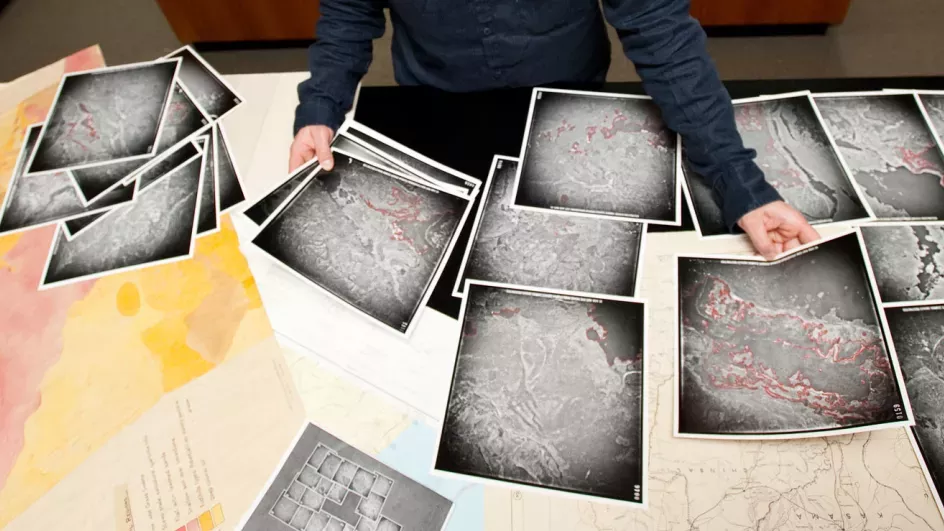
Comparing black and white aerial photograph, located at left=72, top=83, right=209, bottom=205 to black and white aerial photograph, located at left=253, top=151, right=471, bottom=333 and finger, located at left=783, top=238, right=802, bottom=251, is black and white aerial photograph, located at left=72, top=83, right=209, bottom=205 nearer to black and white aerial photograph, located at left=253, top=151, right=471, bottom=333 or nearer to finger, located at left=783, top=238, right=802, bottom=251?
black and white aerial photograph, located at left=253, top=151, right=471, bottom=333

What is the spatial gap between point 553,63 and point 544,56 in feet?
0.08

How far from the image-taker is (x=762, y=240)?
0.70 meters

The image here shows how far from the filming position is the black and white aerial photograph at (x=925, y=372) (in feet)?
1.91

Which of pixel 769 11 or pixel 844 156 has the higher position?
pixel 769 11

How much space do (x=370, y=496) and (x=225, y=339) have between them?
0.88 feet

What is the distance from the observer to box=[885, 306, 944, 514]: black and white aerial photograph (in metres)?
0.58

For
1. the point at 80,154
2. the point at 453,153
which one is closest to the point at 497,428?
the point at 453,153

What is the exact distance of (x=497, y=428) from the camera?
631mm

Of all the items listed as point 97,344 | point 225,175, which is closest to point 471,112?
point 225,175

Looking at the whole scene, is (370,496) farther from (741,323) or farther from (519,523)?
(741,323)

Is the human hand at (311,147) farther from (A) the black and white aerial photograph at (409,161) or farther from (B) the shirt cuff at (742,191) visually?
(B) the shirt cuff at (742,191)

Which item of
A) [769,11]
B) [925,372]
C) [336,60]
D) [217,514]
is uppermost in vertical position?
[769,11]

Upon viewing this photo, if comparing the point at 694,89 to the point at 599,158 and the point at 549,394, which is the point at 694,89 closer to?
the point at 599,158

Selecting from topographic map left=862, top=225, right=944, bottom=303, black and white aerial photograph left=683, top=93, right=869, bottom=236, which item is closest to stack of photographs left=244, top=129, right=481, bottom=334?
black and white aerial photograph left=683, top=93, right=869, bottom=236
